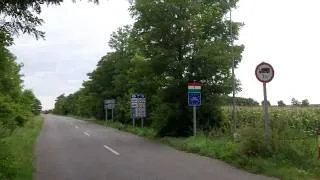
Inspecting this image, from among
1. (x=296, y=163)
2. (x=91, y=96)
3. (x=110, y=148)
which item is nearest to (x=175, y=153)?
(x=110, y=148)

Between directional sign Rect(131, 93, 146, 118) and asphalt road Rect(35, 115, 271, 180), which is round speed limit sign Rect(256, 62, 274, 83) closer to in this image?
asphalt road Rect(35, 115, 271, 180)

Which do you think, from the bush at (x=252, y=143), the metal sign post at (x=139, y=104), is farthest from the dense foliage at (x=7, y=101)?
the metal sign post at (x=139, y=104)

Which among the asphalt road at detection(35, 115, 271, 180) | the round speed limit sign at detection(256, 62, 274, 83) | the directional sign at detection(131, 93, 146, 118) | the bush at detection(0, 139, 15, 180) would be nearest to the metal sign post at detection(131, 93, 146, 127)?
the directional sign at detection(131, 93, 146, 118)

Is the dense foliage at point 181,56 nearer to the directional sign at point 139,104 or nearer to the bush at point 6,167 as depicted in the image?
the directional sign at point 139,104

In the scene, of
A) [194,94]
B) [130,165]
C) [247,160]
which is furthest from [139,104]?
[247,160]

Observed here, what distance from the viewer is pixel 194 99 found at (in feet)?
95.1

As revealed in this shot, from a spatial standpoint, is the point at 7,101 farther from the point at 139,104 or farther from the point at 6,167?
the point at 6,167

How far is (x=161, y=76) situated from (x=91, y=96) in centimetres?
4421

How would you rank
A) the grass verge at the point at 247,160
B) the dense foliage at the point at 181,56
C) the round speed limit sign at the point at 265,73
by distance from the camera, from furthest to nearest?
the dense foliage at the point at 181,56
the round speed limit sign at the point at 265,73
the grass verge at the point at 247,160

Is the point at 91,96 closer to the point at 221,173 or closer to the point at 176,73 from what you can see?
the point at 176,73

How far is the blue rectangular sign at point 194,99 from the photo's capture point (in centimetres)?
2884

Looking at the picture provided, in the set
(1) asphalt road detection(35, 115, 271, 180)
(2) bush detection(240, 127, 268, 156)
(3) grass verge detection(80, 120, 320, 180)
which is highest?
(2) bush detection(240, 127, 268, 156)

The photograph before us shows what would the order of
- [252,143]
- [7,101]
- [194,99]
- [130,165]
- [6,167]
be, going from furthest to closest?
1. [7,101]
2. [194,99]
3. [252,143]
4. [130,165]
5. [6,167]

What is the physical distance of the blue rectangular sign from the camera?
28.8 m
